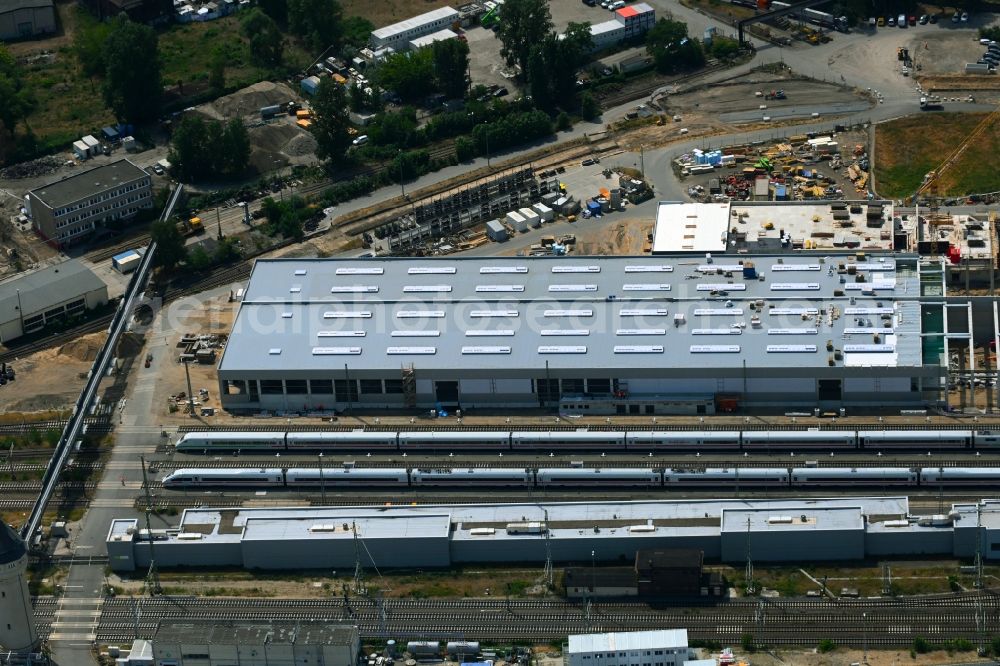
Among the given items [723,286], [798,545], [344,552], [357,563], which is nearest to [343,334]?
[344,552]

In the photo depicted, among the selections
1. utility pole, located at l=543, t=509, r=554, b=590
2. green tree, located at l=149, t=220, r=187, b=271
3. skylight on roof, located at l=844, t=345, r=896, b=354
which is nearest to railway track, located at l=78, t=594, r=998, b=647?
utility pole, located at l=543, t=509, r=554, b=590

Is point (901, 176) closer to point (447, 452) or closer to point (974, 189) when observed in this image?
point (974, 189)

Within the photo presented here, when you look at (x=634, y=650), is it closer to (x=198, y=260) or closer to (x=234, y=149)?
(x=198, y=260)

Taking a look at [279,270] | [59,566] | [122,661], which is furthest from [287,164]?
[122,661]

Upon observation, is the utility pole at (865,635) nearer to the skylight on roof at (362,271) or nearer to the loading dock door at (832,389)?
the loading dock door at (832,389)

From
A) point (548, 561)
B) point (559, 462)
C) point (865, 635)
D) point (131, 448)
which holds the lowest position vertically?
point (865, 635)

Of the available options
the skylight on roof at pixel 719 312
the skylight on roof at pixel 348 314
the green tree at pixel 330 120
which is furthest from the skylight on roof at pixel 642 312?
the green tree at pixel 330 120
